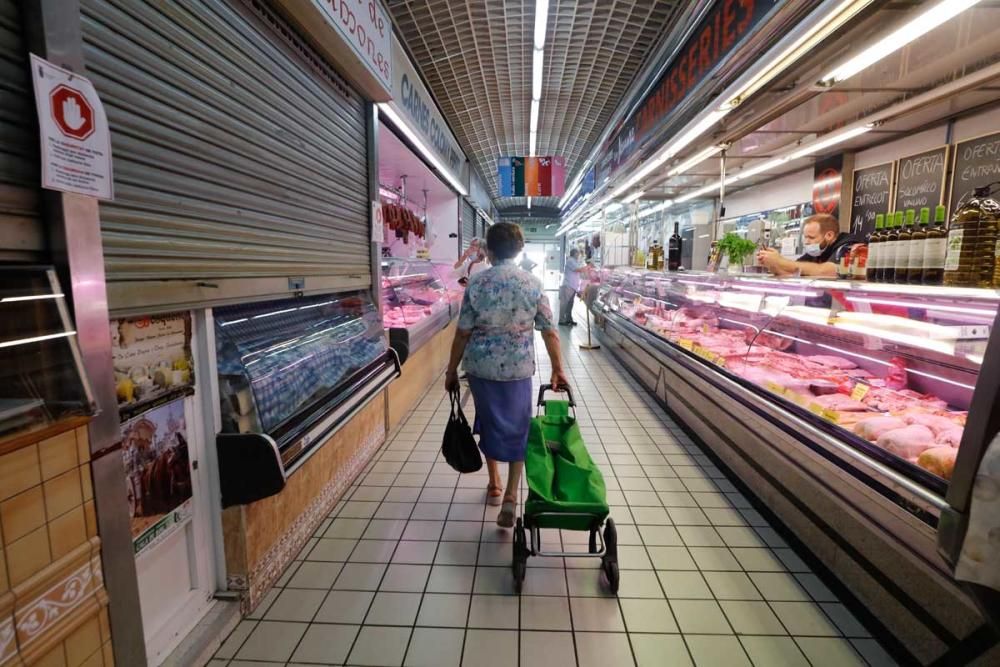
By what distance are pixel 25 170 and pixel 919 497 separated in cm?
308

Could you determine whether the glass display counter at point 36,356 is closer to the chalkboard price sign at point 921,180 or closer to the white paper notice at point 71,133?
the white paper notice at point 71,133

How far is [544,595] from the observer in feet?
7.96

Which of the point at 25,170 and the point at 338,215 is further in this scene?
the point at 338,215

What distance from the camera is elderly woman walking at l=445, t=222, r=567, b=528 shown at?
3.00 meters

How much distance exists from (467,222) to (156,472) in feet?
34.0

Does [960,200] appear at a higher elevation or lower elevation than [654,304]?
higher

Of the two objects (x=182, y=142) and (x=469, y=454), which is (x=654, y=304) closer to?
(x=469, y=454)

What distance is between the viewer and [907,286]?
2260mm

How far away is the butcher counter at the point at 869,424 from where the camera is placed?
5.82ft

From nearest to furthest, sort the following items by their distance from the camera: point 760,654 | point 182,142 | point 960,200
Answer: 1. point 182,142
2. point 760,654
3. point 960,200

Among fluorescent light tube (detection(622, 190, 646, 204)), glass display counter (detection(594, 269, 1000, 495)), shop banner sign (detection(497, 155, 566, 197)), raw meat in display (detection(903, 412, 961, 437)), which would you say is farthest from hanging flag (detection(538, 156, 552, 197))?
raw meat in display (detection(903, 412, 961, 437))

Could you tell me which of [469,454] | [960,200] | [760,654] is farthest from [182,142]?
[960,200]

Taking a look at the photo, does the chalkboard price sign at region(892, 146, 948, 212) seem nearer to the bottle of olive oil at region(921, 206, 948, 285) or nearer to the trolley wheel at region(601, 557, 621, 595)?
the bottle of olive oil at region(921, 206, 948, 285)

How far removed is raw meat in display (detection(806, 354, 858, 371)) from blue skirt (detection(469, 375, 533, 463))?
2.10 meters
